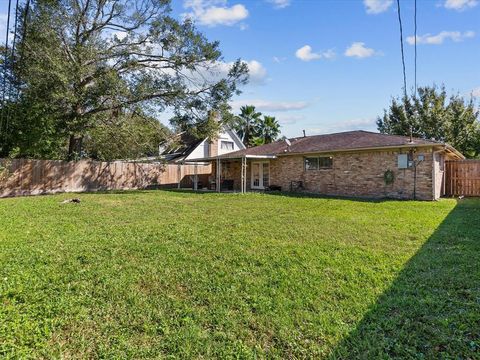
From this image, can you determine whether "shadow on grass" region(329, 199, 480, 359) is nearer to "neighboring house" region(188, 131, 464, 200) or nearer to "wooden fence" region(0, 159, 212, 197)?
"neighboring house" region(188, 131, 464, 200)

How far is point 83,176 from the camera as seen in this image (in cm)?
1830

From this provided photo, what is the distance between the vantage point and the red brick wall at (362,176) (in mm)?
13137

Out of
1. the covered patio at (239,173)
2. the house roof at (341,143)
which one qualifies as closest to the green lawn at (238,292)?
the house roof at (341,143)

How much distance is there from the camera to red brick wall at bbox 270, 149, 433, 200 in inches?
517

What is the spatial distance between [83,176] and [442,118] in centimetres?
2640

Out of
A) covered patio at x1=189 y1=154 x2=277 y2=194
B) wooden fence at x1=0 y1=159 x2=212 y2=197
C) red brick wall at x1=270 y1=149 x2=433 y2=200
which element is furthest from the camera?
covered patio at x1=189 y1=154 x2=277 y2=194

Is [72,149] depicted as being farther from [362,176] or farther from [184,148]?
[362,176]

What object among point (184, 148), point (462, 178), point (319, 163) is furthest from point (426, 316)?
point (184, 148)

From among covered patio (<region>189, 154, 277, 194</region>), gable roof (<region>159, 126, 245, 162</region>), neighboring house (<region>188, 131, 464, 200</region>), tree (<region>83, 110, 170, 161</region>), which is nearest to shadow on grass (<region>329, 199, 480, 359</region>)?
neighboring house (<region>188, 131, 464, 200</region>)

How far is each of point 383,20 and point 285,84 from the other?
751cm

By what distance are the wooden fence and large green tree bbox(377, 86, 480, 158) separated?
711 inches

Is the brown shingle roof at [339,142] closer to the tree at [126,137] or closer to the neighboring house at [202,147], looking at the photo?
the tree at [126,137]

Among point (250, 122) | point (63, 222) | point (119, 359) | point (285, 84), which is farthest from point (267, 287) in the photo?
point (250, 122)

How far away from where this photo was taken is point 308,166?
1714 cm
